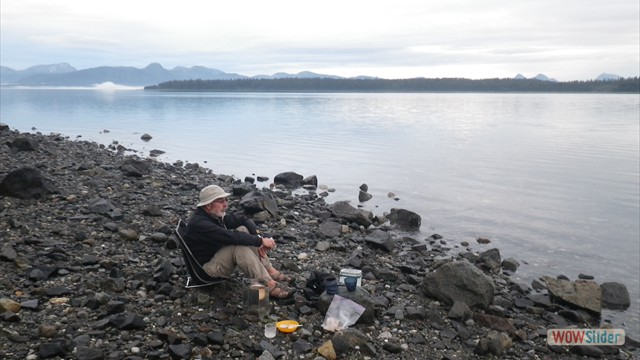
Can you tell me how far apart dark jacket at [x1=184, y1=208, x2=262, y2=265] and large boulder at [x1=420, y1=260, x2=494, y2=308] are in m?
3.64

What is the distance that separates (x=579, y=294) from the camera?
10328 millimetres

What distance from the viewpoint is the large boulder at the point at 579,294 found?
402 inches

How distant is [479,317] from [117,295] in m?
6.33

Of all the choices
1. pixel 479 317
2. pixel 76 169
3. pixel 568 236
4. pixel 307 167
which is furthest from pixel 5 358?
pixel 307 167

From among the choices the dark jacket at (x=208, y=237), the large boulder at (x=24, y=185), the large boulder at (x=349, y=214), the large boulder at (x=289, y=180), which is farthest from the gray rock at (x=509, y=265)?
the large boulder at (x=24, y=185)

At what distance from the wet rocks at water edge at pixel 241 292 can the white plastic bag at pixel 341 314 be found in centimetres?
16

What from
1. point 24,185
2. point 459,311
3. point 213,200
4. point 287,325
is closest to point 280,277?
point 287,325

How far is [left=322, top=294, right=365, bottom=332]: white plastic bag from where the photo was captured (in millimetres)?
8102

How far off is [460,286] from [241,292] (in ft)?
13.6

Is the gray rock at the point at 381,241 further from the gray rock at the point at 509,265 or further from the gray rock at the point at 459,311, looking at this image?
the gray rock at the point at 459,311

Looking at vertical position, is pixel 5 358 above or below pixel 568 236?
above

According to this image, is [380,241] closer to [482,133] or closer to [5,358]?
[5,358]

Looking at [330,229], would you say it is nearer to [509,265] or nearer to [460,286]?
[509,265]

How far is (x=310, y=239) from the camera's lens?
13.3m
